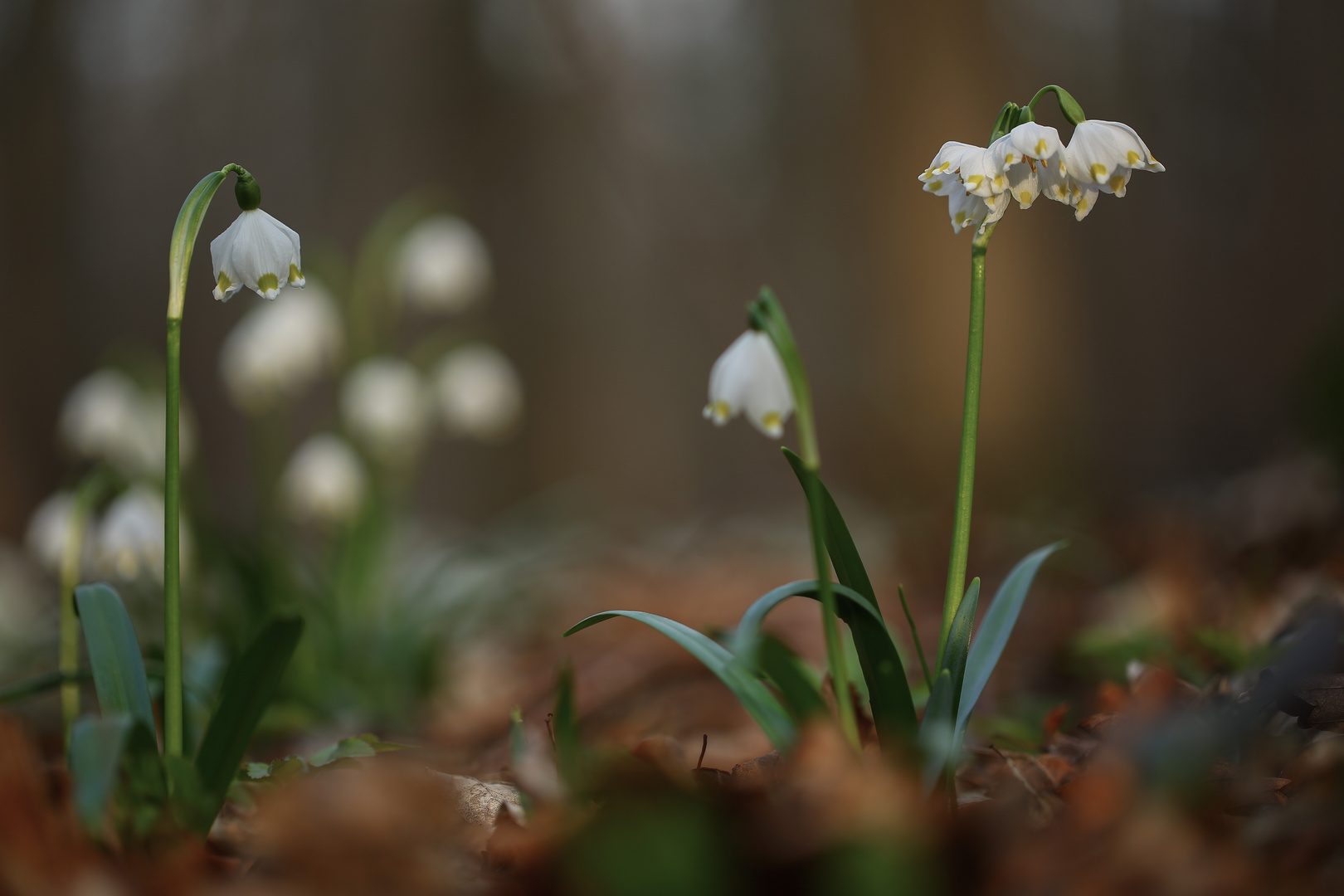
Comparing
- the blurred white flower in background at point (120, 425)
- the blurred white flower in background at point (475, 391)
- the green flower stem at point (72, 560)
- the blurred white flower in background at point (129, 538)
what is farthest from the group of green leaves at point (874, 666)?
the blurred white flower in background at point (120, 425)

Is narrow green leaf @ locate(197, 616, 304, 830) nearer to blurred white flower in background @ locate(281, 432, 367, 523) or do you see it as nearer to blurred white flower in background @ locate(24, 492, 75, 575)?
blurred white flower in background @ locate(24, 492, 75, 575)

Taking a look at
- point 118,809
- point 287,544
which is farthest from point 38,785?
point 287,544

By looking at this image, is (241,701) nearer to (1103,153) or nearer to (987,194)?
(987,194)

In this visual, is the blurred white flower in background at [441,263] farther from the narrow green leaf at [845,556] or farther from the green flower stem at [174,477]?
the narrow green leaf at [845,556]

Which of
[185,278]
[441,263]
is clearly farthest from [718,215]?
[185,278]

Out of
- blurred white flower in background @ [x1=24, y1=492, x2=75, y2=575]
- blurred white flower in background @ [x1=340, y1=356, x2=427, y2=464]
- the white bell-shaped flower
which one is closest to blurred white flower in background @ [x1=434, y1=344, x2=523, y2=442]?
blurred white flower in background @ [x1=340, y1=356, x2=427, y2=464]

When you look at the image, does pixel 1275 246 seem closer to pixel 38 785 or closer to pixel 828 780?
pixel 828 780
